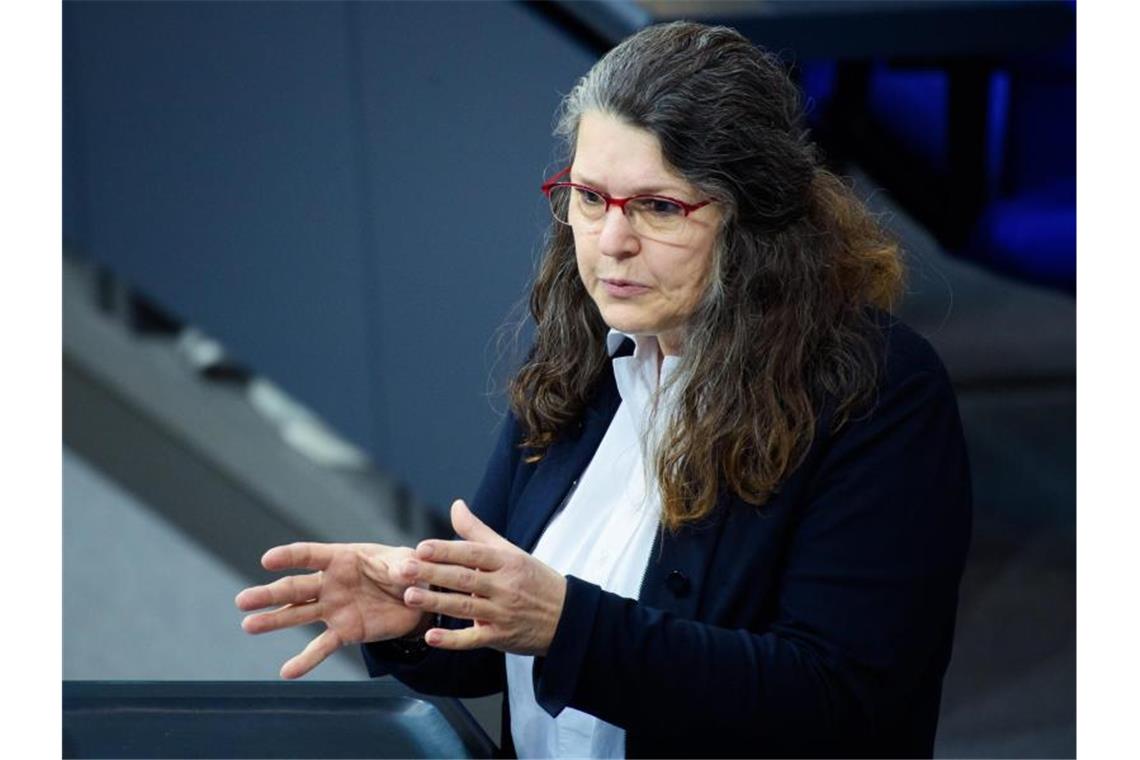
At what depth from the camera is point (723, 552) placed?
164 centimetres

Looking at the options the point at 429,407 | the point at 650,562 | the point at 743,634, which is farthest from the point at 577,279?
the point at 429,407

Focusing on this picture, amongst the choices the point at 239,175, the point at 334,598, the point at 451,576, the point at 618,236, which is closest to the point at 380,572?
the point at 334,598

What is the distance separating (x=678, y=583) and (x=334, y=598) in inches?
13.8

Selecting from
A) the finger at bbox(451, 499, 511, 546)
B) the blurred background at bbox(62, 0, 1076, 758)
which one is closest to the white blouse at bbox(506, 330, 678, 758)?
the finger at bbox(451, 499, 511, 546)

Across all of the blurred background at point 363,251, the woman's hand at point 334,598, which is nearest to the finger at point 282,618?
the woman's hand at point 334,598

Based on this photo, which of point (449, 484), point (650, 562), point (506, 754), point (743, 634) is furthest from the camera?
point (449, 484)

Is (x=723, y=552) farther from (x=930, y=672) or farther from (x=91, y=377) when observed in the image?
(x=91, y=377)

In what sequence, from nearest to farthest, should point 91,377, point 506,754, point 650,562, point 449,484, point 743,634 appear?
point 743,634
point 650,562
point 506,754
point 449,484
point 91,377

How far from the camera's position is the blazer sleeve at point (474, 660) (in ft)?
5.69

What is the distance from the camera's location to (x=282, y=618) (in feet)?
5.14

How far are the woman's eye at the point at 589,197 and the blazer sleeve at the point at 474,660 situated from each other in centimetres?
35

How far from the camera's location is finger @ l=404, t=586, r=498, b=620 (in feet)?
4.80

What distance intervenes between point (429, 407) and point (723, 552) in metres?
1.78

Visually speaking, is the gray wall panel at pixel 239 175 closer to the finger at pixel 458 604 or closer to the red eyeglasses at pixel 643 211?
the red eyeglasses at pixel 643 211
